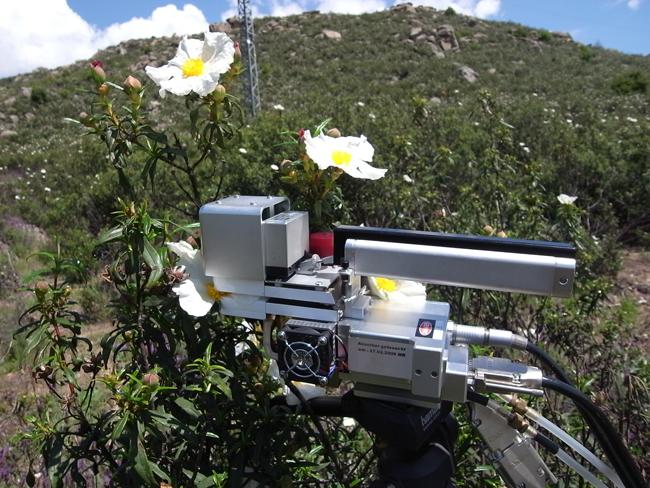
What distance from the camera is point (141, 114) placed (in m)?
1.25

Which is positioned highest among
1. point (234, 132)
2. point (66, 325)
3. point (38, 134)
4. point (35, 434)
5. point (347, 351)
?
point (234, 132)

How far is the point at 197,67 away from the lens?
1.12 m

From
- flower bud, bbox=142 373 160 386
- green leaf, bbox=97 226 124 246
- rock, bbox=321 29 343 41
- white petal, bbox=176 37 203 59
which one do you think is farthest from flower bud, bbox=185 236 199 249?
rock, bbox=321 29 343 41

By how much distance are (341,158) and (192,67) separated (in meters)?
0.38

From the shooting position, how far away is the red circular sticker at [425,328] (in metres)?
0.88

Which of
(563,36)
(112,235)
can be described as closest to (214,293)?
(112,235)

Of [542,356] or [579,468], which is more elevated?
[542,356]

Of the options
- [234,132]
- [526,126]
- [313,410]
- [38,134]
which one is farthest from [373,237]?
[38,134]

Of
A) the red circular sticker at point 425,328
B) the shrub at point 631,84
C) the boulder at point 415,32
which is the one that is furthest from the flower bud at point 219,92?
the boulder at point 415,32

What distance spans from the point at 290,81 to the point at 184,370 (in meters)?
20.5

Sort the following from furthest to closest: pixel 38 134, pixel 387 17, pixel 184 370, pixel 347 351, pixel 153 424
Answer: pixel 387 17 < pixel 38 134 < pixel 184 370 < pixel 153 424 < pixel 347 351

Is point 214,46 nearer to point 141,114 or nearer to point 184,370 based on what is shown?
point 141,114

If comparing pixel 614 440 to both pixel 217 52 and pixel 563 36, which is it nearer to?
pixel 217 52

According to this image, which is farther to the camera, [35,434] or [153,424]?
[35,434]
